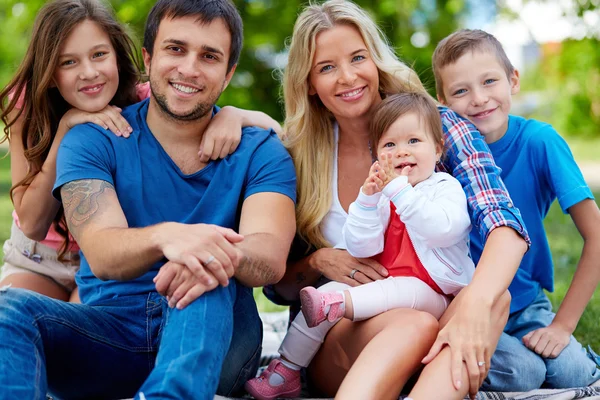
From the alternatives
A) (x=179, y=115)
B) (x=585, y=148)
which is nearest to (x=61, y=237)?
(x=179, y=115)

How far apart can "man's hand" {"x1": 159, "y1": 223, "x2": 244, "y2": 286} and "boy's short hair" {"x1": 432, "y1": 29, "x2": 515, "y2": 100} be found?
1.61 m

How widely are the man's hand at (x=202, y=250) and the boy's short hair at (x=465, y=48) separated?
1608mm

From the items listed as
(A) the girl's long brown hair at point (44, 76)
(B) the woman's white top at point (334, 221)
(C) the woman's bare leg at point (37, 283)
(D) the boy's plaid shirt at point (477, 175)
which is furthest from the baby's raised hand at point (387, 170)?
(C) the woman's bare leg at point (37, 283)

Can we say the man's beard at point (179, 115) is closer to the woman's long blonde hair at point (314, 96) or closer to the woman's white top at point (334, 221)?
the woman's long blonde hair at point (314, 96)

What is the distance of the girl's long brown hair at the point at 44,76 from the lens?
10.8 ft

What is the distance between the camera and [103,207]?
2877 millimetres

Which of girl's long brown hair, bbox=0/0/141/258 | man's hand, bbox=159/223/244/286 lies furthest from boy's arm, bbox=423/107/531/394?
girl's long brown hair, bbox=0/0/141/258

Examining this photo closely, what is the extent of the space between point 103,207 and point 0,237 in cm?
620

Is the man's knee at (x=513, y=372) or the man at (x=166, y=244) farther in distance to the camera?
the man's knee at (x=513, y=372)

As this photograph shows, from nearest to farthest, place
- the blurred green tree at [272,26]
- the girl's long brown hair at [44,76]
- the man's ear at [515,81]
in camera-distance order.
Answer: the girl's long brown hair at [44,76] < the man's ear at [515,81] < the blurred green tree at [272,26]

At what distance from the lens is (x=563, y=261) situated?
249 inches

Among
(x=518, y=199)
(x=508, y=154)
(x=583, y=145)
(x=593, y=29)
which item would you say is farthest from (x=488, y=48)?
(x=583, y=145)

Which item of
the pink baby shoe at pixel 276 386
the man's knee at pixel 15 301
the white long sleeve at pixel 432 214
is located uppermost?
the white long sleeve at pixel 432 214

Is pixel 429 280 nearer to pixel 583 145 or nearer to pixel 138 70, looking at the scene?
pixel 138 70
